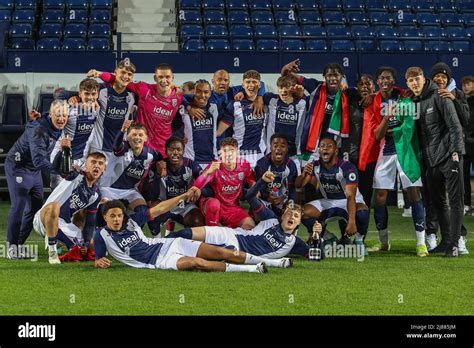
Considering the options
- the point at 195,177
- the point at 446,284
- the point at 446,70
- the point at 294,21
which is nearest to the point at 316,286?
the point at 446,284

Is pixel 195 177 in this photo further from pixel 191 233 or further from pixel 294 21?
pixel 294 21

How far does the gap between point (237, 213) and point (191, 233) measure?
0.92 m

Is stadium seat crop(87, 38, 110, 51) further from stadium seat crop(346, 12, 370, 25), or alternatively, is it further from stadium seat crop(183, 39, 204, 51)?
A: stadium seat crop(346, 12, 370, 25)

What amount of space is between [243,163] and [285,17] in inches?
405

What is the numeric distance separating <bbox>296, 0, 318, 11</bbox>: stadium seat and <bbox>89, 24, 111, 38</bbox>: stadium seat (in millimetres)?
4176

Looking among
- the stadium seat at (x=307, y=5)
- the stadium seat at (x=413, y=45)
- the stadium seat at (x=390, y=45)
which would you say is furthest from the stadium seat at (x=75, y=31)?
the stadium seat at (x=413, y=45)

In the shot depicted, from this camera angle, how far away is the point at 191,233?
28.0 ft

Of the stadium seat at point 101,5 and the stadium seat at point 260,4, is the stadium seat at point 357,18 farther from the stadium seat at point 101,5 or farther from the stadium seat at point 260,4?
the stadium seat at point 101,5

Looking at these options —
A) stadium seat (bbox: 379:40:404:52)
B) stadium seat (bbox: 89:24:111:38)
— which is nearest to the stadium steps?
stadium seat (bbox: 89:24:111:38)

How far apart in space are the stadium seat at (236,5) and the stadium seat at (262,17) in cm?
30

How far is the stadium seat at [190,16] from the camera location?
18.7 meters

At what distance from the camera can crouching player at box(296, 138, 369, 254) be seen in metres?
9.45

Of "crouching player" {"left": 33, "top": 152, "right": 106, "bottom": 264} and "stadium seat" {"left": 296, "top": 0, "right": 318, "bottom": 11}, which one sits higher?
"stadium seat" {"left": 296, "top": 0, "right": 318, "bottom": 11}
